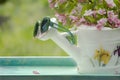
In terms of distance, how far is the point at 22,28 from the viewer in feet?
4.87

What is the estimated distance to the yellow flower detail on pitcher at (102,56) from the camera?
43.0 inches

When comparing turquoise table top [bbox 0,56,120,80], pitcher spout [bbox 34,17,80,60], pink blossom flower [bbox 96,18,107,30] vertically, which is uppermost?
pink blossom flower [bbox 96,18,107,30]

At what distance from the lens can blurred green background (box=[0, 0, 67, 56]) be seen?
1.41 metres

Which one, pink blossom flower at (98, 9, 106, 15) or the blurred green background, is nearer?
pink blossom flower at (98, 9, 106, 15)

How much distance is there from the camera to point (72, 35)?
44.8 inches

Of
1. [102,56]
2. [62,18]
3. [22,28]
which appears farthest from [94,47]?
[22,28]

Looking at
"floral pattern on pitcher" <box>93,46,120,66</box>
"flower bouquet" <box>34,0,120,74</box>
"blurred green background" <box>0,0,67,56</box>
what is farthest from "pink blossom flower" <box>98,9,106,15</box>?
"blurred green background" <box>0,0,67,56</box>

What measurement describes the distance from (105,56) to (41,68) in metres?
0.25

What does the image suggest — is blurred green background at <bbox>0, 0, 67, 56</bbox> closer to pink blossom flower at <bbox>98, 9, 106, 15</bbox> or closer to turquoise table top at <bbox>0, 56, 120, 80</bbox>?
turquoise table top at <bbox>0, 56, 120, 80</bbox>


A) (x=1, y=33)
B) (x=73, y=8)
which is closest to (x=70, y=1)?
(x=73, y=8)

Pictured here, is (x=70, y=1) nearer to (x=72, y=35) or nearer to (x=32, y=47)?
(x=72, y=35)

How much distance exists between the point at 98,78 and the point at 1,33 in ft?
1.93

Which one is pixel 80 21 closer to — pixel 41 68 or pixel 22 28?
pixel 41 68

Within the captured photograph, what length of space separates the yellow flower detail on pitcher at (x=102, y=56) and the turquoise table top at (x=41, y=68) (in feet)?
0.17
